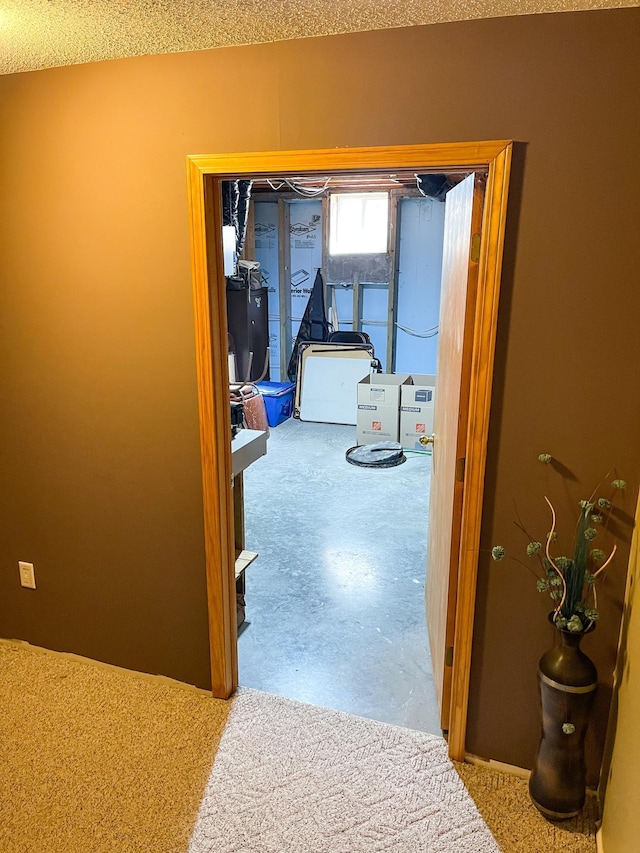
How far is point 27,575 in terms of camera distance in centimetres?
247

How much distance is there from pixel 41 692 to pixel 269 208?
571cm

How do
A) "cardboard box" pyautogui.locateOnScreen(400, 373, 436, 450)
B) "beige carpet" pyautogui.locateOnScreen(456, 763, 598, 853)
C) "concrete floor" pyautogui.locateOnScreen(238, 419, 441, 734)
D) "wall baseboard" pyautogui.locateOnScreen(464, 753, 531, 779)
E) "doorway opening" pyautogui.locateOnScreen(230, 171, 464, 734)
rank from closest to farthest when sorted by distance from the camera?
"beige carpet" pyautogui.locateOnScreen(456, 763, 598, 853) < "wall baseboard" pyautogui.locateOnScreen(464, 753, 531, 779) < "concrete floor" pyautogui.locateOnScreen(238, 419, 441, 734) < "doorway opening" pyautogui.locateOnScreen(230, 171, 464, 734) < "cardboard box" pyautogui.locateOnScreen(400, 373, 436, 450)

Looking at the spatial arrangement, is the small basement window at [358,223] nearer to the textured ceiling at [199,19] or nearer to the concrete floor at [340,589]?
the concrete floor at [340,589]

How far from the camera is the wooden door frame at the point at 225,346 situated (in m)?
1.59

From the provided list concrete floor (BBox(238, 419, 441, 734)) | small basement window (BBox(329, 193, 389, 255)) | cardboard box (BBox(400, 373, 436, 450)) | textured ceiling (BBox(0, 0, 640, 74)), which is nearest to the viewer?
textured ceiling (BBox(0, 0, 640, 74))

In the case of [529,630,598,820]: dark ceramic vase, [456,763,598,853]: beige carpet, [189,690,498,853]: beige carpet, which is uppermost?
[529,630,598,820]: dark ceramic vase

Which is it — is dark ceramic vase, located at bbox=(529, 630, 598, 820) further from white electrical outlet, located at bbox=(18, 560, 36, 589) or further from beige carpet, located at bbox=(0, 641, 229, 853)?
white electrical outlet, located at bbox=(18, 560, 36, 589)

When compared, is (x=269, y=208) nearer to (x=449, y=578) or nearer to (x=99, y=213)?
(x=99, y=213)

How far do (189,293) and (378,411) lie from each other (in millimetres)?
3765

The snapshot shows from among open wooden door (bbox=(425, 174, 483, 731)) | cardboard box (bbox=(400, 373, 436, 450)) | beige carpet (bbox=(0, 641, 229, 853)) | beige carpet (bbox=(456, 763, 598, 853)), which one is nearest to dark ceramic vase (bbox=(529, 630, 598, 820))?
beige carpet (bbox=(456, 763, 598, 853))

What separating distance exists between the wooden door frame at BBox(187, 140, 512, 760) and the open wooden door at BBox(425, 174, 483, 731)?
9 cm

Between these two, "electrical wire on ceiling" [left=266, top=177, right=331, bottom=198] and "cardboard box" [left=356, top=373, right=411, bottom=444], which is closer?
"cardboard box" [left=356, top=373, right=411, bottom=444]

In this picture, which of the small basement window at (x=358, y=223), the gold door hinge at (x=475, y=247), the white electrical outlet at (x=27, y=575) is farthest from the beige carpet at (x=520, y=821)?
the small basement window at (x=358, y=223)

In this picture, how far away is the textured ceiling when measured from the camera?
4.69 ft
